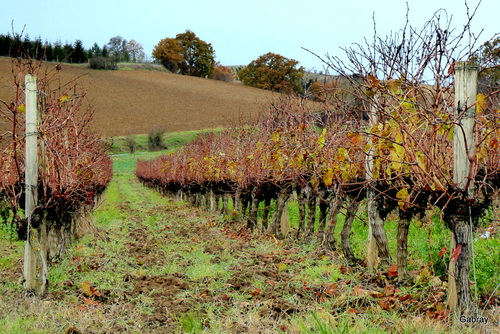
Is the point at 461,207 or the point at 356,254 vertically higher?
the point at 461,207

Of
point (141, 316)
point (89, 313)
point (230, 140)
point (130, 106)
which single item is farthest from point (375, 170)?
point (130, 106)

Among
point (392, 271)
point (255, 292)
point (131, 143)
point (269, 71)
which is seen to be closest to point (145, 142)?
point (131, 143)

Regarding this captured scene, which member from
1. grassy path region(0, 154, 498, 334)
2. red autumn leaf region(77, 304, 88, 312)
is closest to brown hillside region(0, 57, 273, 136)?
grassy path region(0, 154, 498, 334)

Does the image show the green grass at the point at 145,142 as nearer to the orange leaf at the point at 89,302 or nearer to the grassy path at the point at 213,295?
the grassy path at the point at 213,295

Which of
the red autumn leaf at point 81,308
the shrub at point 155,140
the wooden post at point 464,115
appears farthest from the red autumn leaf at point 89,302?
the shrub at point 155,140

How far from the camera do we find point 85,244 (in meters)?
11.2

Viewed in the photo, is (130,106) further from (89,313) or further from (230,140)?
(89,313)

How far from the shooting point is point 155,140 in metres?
60.3

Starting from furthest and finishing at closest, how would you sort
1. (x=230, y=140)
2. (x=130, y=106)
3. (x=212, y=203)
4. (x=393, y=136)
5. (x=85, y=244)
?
(x=130, y=106)
(x=212, y=203)
(x=230, y=140)
(x=85, y=244)
(x=393, y=136)

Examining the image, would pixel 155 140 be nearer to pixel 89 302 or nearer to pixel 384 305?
pixel 89 302

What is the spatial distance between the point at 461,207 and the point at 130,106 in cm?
6491

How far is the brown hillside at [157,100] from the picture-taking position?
6209 centimetres

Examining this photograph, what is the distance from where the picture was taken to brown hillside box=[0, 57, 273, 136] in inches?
2445

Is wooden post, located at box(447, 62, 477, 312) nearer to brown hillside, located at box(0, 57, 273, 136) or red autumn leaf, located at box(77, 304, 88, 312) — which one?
red autumn leaf, located at box(77, 304, 88, 312)
